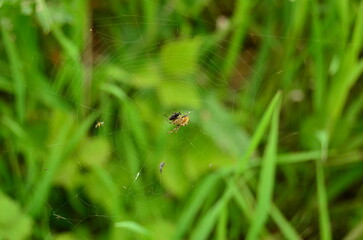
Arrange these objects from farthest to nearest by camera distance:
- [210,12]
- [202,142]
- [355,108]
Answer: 1. [210,12]
2. [355,108]
3. [202,142]

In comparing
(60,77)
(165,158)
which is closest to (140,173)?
(165,158)

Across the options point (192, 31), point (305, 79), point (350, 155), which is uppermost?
point (192, 31)

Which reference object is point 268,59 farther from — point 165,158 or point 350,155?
point 165,158

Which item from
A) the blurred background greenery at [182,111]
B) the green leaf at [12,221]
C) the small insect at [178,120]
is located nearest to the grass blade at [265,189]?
the blurred background greenery at [182,111]

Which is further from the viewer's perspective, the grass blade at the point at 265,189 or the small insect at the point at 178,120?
the small insect at the point at 178,120

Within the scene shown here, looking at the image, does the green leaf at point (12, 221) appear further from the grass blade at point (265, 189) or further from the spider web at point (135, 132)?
the grass blade at point (265, 189)

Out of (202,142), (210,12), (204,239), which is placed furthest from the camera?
(210,12)
